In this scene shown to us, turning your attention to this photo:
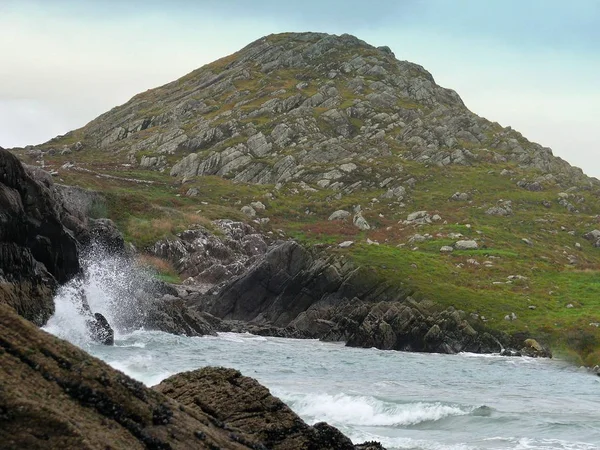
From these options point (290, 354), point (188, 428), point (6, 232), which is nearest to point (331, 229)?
point (290, 354)

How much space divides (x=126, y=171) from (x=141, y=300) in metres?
88.3

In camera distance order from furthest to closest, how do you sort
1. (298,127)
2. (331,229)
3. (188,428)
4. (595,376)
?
(298,127), (331,229), (595,376), (188,428)

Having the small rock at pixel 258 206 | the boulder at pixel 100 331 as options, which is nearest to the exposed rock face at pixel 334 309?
the boulder at pixel 100 331

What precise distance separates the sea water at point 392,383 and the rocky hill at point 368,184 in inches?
598

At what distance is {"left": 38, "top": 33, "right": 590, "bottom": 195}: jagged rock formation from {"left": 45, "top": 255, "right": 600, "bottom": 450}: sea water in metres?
83.1

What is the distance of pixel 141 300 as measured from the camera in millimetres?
59344

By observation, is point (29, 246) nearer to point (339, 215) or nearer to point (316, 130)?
point (339, 215)

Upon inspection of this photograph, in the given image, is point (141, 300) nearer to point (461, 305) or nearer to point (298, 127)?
point (461, 305)

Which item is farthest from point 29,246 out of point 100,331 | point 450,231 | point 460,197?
point 460,197

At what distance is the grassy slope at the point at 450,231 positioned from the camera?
240ft

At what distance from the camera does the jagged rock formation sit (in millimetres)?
146375

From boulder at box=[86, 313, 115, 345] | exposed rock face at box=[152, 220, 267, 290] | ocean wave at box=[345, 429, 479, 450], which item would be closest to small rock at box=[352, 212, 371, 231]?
exposed rock face at box=[152, 220, 267, 290]

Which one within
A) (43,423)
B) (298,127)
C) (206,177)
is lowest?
(43,423)

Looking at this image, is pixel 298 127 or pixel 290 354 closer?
pixel 290 354
